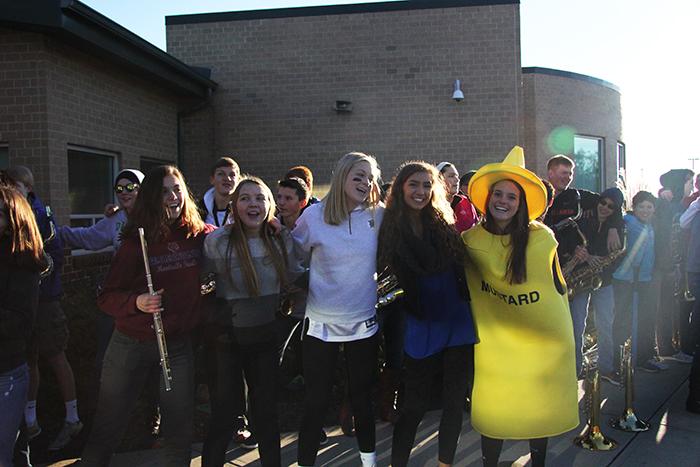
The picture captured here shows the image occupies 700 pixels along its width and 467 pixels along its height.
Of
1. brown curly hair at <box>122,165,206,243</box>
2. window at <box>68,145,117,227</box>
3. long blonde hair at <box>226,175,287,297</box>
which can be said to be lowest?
long blonde hair at <box>226,175,287,297</box>

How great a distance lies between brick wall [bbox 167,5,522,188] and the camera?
10.6 metres

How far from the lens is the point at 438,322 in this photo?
314cm

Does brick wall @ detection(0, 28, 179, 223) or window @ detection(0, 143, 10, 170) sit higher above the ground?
brick wall @ detection(0, 28, 179, 223)

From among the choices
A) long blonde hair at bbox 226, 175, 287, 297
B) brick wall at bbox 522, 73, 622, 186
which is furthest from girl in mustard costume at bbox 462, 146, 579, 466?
brick wall at bbox 522, 73, 622, 186

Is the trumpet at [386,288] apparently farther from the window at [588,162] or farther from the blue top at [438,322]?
the window at [588,162]

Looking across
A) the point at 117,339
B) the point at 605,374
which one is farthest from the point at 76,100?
the point at 605,374

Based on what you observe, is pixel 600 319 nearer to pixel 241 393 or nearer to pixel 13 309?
pixel 241 393

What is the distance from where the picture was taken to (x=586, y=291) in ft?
15.4

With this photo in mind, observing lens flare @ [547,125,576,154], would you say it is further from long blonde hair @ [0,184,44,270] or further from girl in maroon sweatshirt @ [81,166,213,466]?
long blonde hair @ [0,184,44,270]

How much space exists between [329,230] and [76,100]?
543 centimetres

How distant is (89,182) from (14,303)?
222 inches

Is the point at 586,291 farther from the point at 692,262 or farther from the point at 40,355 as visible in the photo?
the point at 40,355

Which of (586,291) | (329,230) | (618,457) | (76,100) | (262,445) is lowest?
(618,457)

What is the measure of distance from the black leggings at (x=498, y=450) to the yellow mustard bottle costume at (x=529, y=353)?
0.09 meters
